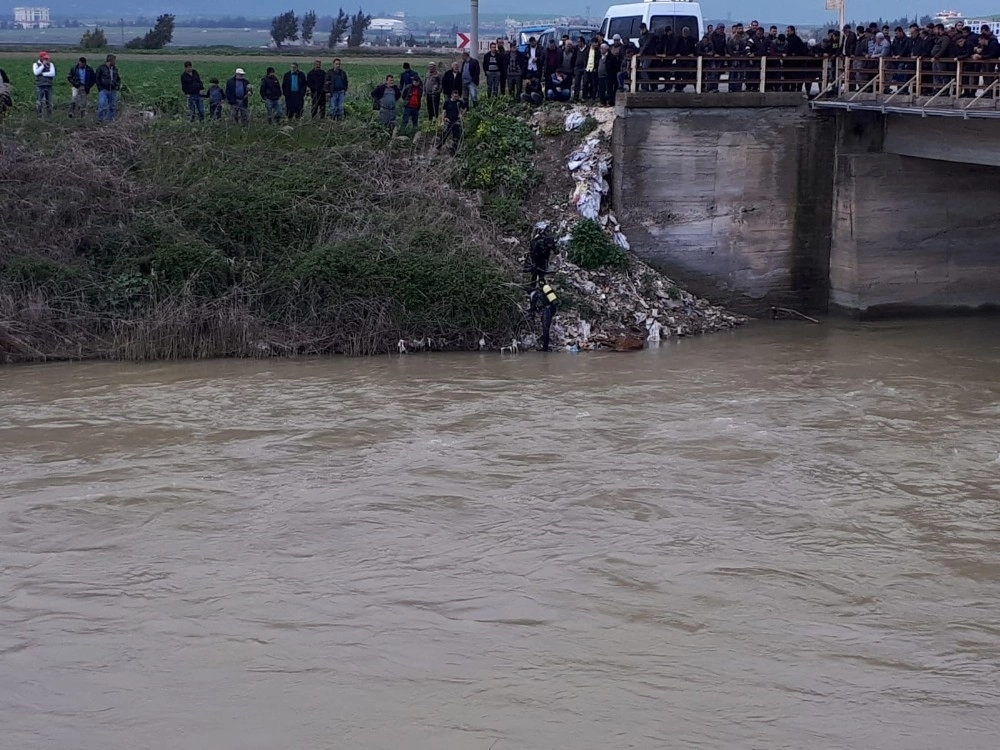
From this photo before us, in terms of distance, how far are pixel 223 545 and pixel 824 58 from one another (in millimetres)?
15302

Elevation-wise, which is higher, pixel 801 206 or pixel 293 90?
pixel 293 90

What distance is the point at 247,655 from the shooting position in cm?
930

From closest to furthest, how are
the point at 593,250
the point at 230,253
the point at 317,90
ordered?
the point at 230,253 < the point at 593,250 < the point at 317,90

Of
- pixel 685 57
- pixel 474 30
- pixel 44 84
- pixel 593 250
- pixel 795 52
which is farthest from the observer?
pixel 474 30

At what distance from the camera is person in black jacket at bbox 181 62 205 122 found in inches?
923

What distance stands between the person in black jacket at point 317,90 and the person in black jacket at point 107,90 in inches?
137

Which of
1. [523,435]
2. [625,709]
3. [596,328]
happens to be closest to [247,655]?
[625,709]

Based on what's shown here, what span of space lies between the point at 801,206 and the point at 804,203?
0.24 feet

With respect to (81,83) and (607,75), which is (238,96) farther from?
(607,75)

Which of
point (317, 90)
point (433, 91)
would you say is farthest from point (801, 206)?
point (317, 90)

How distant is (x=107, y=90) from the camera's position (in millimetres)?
23203

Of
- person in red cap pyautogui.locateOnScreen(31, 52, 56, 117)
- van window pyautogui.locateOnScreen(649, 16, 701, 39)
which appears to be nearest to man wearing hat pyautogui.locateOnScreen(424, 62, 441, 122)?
van window pyautogui.locateOnScreen(649, 16, 701, 39)

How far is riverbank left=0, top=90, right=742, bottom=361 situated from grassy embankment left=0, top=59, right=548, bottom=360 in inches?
1.2

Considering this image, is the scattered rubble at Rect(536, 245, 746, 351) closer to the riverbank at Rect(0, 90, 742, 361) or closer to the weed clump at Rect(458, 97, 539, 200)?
the riverbank at Rect(0, 90, 742, 361)
